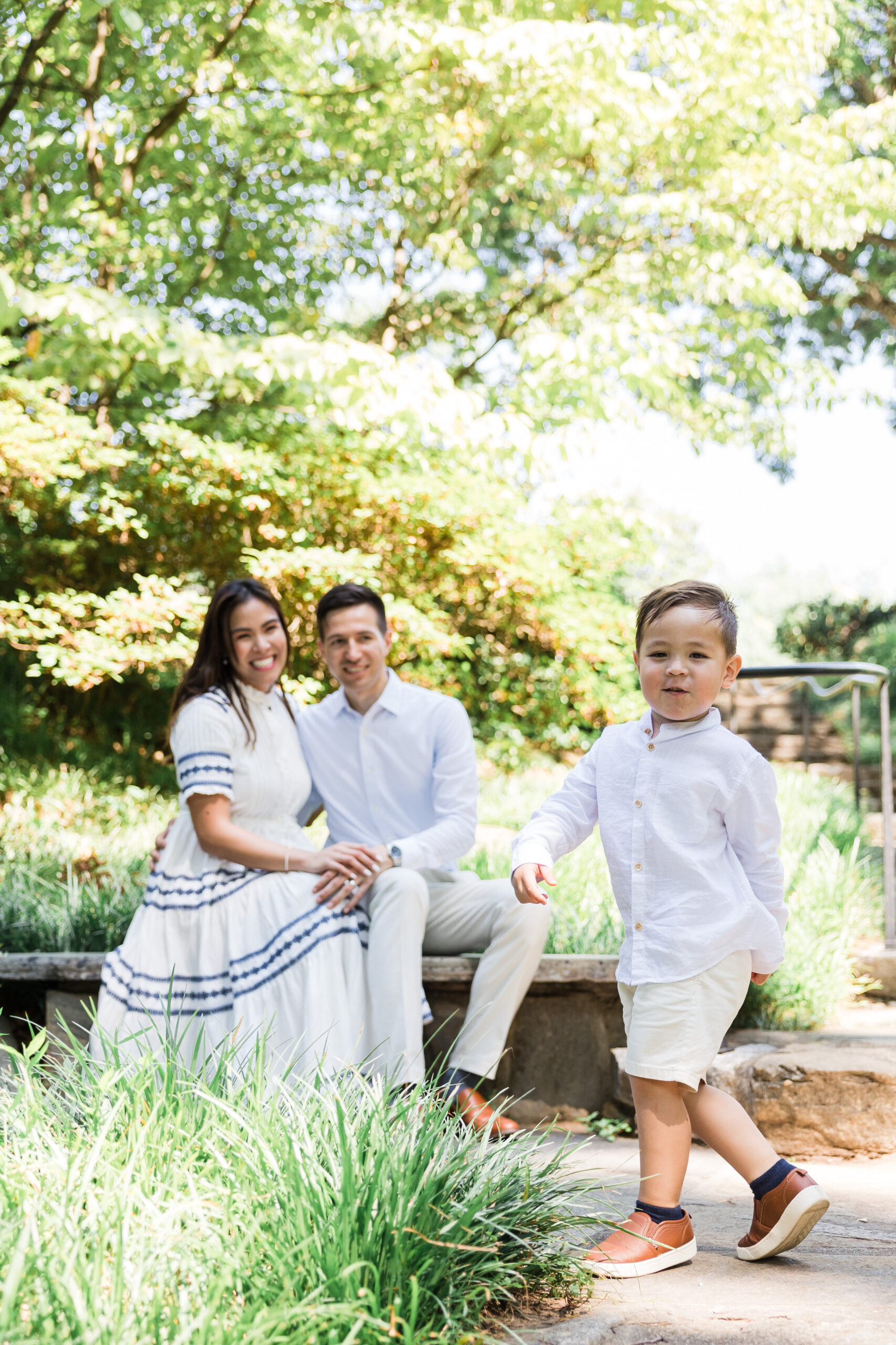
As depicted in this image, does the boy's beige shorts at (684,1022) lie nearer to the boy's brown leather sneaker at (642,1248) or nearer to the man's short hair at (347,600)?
the boy's brown leather sneaker at (642,1248)

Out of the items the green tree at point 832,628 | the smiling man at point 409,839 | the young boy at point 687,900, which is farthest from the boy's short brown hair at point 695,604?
the green tree at point 832,628

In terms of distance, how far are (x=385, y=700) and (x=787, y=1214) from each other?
1691 mm

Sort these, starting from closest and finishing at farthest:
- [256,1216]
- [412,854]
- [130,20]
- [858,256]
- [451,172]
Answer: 1. [256,1216]
2. [412,854]
3. [130,20]
4. [451,172]
5. [858,256]

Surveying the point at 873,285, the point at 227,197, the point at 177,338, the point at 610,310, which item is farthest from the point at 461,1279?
the point at 873,285

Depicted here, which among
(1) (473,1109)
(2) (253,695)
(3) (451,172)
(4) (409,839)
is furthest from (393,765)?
(3) (451,172)

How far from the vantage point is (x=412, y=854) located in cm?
288

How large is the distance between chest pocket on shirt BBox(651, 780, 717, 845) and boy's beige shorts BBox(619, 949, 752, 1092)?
229mm

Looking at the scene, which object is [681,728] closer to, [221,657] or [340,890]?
[340,890]

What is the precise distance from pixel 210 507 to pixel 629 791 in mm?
5023

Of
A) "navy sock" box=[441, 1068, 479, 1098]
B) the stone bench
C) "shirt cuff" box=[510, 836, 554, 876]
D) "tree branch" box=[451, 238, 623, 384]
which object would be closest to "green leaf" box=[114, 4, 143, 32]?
the stone bench

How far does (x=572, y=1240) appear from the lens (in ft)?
6.39

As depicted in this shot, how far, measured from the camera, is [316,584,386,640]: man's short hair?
10.2 feet

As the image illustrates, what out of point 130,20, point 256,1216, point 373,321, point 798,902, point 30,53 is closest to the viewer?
point 256,1216

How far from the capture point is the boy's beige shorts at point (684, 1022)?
1.99 metres
